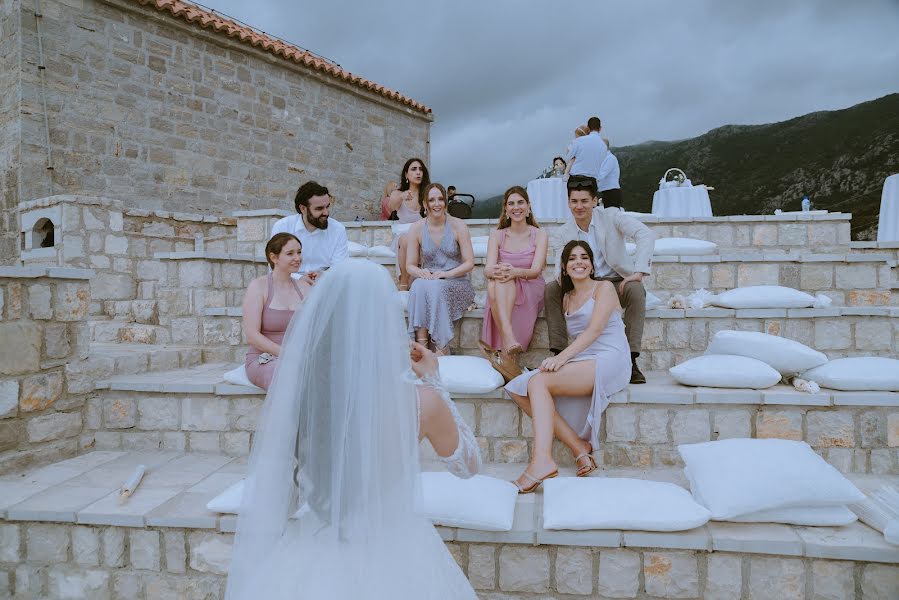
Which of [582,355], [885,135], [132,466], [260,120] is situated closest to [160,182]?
[260,120]

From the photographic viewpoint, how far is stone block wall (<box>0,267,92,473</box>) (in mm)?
3197

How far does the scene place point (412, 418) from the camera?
1.65 metres

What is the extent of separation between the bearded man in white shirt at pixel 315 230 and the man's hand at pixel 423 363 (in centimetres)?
312

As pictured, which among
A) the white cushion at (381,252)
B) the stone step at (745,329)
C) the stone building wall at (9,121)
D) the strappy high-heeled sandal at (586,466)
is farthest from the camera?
the stone building wall at (9,121)

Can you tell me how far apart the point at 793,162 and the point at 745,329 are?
34.0m

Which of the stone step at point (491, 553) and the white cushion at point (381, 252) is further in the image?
the white cushion at point (381, 252)

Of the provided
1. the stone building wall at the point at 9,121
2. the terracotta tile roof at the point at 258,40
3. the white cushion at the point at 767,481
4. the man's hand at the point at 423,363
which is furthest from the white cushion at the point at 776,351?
the terracotta tile roof at the point at 258,40

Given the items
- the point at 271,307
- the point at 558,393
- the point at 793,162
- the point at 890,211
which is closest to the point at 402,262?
the point at 271,307

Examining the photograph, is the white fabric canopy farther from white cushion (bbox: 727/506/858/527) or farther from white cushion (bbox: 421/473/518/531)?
white cushion (bbox: 727/506/858/527)

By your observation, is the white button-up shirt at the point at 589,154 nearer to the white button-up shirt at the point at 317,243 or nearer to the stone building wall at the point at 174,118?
the white button-up shirt at the point at 317,243

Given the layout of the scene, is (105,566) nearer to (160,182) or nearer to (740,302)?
(740,302)

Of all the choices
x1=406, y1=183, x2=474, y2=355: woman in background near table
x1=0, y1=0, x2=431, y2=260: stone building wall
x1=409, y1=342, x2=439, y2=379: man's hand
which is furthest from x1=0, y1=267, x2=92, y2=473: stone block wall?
x1=0, y1=0, x2=431, y2=260: stone building wall

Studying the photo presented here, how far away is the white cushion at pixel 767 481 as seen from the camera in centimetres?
236

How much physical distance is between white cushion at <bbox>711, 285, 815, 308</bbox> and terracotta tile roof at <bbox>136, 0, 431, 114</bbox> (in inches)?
361
